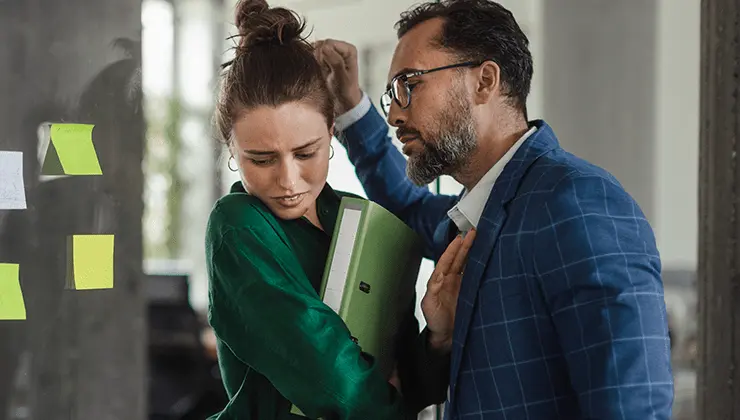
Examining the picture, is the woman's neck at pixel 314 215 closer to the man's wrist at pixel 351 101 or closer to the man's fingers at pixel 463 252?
the man's fingers at pixel 463 252

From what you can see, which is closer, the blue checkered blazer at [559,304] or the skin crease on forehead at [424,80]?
the blue checkered blazer at [559,304]

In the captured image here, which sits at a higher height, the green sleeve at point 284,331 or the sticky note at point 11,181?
the sticky note at point 11,181

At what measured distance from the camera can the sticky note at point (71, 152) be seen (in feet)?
5.47

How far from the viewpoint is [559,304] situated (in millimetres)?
1380

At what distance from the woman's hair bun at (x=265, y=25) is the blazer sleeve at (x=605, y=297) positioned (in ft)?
1.75

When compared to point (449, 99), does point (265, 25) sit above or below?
above

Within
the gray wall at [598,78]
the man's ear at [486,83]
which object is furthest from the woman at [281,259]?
the gray wall at [598,78]

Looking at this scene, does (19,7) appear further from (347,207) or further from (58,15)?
(347,207)

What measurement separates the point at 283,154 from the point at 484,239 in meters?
0.37

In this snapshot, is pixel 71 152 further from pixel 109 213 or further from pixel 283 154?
pixel 283 154

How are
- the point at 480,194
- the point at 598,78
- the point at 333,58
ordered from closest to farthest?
the point at 480,194
the point at 333,58
the point at 598,78

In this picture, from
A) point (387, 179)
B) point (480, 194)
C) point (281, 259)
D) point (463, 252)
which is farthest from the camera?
point (387, 179)

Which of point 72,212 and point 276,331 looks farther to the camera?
point 72,212

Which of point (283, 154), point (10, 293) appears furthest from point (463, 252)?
point (10, 293)
